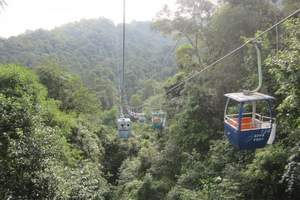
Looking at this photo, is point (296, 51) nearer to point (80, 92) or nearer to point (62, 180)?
point (62, 180)

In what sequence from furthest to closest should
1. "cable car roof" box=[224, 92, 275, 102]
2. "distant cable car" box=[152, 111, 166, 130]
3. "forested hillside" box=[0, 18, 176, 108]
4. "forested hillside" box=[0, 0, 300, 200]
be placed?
"forested hillside" box=[0, 18, 176, 108] → "distant cable car" box=[152, 111, 166, 130] → "forested hillside" box=[0, 0, 300, 200] → "cable car roof" box=[224, 92, 275, 102]

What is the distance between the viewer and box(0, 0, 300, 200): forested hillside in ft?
22.9

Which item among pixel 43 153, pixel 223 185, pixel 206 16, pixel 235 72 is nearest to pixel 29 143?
pixel 43 153

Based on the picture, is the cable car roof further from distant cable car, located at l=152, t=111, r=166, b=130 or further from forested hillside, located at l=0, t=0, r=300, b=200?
distant cable car, located at l=152, t=111, r=166, b=130

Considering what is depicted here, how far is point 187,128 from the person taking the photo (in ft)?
45.0

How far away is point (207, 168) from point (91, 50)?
169 ft

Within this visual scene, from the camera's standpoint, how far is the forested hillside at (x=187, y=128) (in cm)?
698

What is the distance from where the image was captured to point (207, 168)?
1032cm

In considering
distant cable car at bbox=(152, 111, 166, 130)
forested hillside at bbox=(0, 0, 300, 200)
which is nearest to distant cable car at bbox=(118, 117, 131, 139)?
distant cable car at bbox=(152, 111, 166, 130)

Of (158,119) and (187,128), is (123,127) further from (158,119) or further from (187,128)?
(187,128)

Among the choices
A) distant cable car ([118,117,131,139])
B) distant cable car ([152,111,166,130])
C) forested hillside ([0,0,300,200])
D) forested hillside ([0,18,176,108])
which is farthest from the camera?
forested hillside ([0,18,176,108])

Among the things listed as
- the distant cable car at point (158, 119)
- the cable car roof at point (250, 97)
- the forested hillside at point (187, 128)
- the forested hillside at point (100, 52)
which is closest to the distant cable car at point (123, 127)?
the distant cable car at point (158, 119)

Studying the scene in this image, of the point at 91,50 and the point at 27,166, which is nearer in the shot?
the point at 27,166

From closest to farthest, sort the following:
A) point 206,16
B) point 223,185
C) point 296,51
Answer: point 296,51, point 223,185, point 206,16
